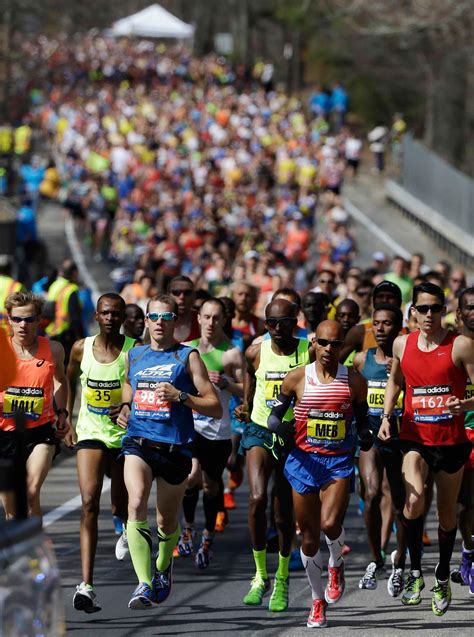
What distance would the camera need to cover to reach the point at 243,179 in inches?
1455

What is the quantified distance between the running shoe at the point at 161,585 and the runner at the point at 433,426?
4.97 ft

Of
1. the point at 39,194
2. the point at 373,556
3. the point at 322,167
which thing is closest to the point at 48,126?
the point at 39,194

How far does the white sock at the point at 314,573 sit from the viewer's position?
9609mm

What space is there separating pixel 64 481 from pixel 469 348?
616 centimetres

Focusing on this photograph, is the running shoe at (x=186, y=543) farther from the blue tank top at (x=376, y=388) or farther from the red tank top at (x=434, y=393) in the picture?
the red tank top at (x=434, y=393)

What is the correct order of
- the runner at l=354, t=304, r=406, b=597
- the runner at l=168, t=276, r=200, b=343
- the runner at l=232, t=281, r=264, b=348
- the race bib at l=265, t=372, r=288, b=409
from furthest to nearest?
the runner at l=232, t=281, r=264, b=348 < the runner at l=168, t=276, r=200, b=343 < the runner at l=354, t=304, r=406, b=597 < the race bib at l=265, t=372, r=288, b=409

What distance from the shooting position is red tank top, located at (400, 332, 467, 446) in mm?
9789

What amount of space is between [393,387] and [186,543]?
97.2 inches

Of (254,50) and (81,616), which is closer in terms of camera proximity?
(81,616)

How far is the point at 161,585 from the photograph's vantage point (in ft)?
31.6

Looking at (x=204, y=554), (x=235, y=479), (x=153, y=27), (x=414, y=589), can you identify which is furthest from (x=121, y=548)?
(x=153, y=27)

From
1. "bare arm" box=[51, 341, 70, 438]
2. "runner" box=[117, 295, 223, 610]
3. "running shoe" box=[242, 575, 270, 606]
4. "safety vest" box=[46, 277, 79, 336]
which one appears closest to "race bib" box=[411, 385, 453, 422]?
"runner" box=[117, 295, 223, 610]

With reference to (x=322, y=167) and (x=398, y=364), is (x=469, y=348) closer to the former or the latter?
(x=398, y=364)

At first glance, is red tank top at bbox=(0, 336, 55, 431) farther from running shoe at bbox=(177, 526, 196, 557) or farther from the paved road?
running shoe at bbox=(177, 526, 196, 557)
